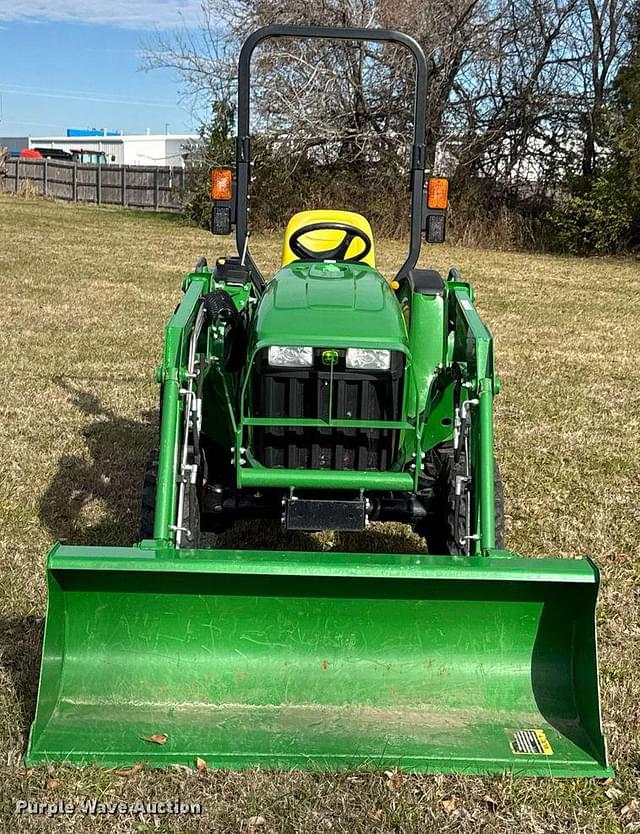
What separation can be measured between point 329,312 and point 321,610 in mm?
1093

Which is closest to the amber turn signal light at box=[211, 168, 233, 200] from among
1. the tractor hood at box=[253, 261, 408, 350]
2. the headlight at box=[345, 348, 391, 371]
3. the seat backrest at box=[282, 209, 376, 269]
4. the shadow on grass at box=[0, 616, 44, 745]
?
the seat backrest at box=[282, 209, 376, 269]

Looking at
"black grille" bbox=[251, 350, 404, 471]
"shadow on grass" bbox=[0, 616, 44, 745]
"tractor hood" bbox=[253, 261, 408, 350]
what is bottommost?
"shadow on grass" bbox=[0, 616, 44, 745]

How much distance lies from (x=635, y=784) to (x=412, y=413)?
1441 mm

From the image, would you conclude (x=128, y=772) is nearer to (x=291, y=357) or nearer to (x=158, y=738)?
(x=158, y=738)

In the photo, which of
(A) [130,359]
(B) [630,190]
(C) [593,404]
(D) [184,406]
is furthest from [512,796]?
(B) [630,190]

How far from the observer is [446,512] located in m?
3.61

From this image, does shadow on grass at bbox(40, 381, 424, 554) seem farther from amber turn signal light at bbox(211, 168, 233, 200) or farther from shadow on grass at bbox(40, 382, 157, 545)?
amber turn signal light at bbox(211, 168, 233, 200)

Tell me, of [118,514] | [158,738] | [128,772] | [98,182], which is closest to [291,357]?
[158,738]

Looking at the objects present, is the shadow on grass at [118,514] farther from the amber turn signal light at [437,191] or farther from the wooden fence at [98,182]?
the wooden fence at [98,182]

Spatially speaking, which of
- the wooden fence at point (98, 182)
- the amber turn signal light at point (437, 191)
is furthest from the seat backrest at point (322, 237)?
the wooden fence at point (98, 182)

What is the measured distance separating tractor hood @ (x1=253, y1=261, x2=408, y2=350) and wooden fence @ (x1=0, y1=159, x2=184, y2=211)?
25.5 meters

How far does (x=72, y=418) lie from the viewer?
6.32 metres

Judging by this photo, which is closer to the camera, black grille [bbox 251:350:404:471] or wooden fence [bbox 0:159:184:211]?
black grille [bbox 251:350:404:471]

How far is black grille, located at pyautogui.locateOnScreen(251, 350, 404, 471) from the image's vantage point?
3281mm
